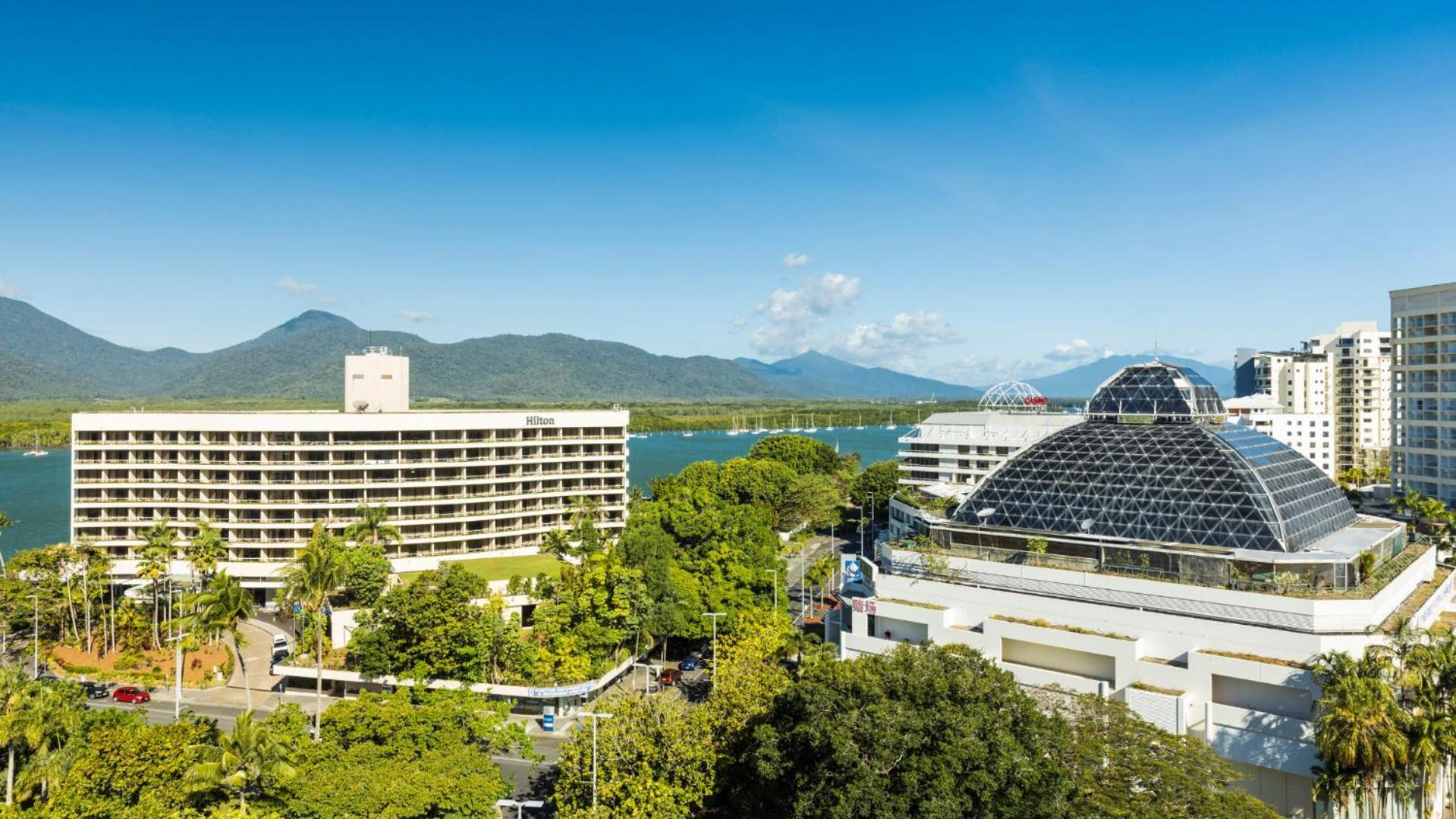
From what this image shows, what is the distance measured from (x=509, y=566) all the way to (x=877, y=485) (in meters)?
56.4

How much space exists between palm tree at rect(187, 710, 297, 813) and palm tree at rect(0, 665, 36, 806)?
796 centimetres

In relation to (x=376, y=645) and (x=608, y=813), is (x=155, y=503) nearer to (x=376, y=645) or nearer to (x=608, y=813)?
(x=376, y=645)

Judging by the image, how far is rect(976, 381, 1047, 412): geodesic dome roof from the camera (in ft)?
379

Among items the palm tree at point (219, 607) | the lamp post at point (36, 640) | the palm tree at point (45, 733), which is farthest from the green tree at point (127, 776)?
the lamp post at point (36, 640)

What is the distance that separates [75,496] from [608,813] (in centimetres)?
7078

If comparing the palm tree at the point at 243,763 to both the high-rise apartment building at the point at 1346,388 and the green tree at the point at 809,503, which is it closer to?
the green tree at the point at 809,503

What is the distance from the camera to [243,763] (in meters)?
30.6

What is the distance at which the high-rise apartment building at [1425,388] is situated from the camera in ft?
278

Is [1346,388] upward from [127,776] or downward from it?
upward

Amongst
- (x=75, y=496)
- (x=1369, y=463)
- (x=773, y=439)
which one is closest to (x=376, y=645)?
(x=75, y=496)

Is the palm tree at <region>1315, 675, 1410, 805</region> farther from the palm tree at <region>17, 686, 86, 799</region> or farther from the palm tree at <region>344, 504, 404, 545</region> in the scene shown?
the palm tree at <region>344, 504, 404, 545</region>

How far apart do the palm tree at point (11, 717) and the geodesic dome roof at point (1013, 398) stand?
106091 millimetres

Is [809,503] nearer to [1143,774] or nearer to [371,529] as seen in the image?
[371,529]

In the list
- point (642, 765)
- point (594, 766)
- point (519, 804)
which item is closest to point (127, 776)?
point (519, 804)
